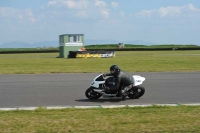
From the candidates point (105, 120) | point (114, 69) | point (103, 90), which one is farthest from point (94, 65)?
point (105, 120)

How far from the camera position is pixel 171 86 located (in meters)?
14.8

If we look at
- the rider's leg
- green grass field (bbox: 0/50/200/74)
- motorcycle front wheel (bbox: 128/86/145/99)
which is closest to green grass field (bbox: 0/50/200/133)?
the rider's leg

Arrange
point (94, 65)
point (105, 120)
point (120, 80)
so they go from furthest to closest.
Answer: point (94, 65)
point (120, 80)
point (105, 120)

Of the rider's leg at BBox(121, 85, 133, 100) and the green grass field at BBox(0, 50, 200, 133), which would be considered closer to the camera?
the green grass field at BBox(0, 50, 200, 133)

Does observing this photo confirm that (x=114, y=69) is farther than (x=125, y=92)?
No

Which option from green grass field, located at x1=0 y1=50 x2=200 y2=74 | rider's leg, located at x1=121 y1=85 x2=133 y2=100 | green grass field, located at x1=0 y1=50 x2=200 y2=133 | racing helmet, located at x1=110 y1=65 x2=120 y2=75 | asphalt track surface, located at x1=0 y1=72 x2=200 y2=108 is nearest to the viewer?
green grass field, located at x1=0 y1=50 x2=200 y2=133

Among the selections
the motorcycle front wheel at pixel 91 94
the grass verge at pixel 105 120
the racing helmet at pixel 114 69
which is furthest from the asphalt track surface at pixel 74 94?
the grass verge at pixel 105 120

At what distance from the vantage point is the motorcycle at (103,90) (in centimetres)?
1166

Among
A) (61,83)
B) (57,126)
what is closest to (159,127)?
(57,126)

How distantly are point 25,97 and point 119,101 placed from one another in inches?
118

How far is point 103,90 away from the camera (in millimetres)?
11641

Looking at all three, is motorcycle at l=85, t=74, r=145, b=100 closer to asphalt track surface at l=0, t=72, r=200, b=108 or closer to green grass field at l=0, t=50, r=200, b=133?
asphalt track surface at l=0, t=72, r=200, b=108

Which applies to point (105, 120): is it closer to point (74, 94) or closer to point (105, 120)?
point (105, 120)

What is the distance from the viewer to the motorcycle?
1166 cm
